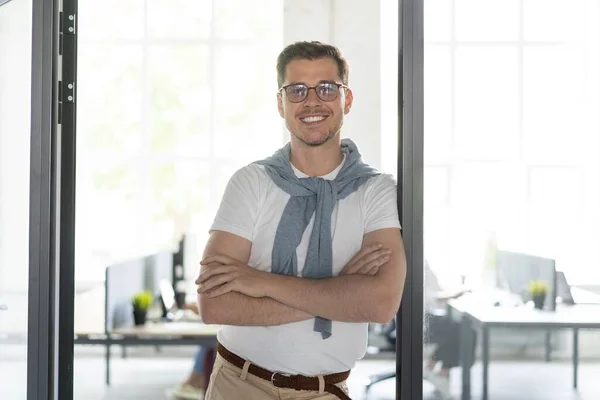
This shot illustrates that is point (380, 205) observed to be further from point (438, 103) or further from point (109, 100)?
point (109, 100)

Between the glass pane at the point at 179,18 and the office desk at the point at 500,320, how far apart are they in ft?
5.03

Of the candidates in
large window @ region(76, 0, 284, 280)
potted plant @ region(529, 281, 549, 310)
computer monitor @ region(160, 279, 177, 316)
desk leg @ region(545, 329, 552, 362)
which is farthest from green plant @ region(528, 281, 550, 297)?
computer monitor @ region(160, 279, 177, 316)

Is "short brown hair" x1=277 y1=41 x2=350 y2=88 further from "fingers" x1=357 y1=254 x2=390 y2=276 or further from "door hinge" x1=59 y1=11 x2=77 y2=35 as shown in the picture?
"door hinge" x1=59 y1=11 x2=77 y2=35

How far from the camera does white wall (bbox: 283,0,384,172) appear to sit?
234 centimetres

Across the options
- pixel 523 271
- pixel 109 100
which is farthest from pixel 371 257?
pixel 109 100

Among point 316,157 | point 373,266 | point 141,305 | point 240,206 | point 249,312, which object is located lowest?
point 141,305

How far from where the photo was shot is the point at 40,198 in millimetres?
2254

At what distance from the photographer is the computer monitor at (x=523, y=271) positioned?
2092 millimetres

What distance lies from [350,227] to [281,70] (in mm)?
459

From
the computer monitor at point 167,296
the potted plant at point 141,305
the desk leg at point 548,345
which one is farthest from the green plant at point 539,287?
the computer monitor at point 167,296

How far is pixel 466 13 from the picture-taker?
212cm

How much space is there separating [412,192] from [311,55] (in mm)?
490

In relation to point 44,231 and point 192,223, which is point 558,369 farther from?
point 192,223

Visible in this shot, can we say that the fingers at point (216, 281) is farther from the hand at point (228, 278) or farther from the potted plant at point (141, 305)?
the potted plant at point (141, 305)
